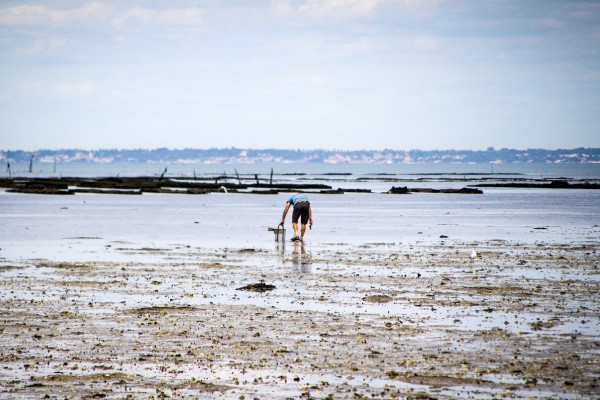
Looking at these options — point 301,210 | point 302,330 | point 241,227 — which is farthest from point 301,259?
point 241,227

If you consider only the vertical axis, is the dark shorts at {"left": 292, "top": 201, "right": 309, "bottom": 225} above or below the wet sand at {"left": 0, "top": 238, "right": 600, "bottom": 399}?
above

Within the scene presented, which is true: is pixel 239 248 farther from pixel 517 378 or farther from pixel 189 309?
pixel 517 378

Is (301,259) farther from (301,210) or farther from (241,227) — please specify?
(241,227)

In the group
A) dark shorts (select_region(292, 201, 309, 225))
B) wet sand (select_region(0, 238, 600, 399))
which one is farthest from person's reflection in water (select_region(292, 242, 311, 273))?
dark shorts (select_region(292, 201, 309, 225))

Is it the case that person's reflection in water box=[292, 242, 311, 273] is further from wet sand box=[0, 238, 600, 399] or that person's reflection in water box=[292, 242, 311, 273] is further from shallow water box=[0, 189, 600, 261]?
shallow water box=[0, 189, 600, 261]

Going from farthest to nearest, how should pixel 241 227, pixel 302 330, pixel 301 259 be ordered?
pixel 241 227, pixel 301 259, pixel 302 330

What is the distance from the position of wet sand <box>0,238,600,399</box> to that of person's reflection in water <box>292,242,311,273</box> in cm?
27

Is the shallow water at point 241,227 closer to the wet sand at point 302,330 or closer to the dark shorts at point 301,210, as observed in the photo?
the dark shorts at point 301,210

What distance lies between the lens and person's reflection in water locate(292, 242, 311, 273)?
2314 centimetres

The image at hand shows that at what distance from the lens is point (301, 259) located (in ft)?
84.3

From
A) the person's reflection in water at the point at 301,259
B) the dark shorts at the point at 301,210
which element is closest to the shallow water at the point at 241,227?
the dark shorts at the point at 301,210

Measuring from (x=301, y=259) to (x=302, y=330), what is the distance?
39.7ft

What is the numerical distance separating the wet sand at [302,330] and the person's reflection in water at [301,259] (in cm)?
27

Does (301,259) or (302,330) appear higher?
(302,330)
